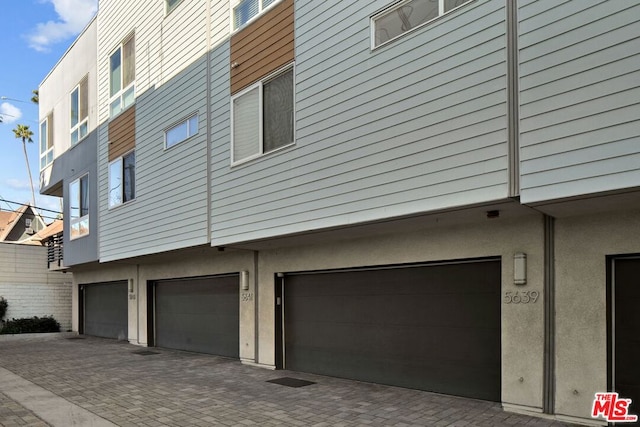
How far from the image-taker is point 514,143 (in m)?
5.22

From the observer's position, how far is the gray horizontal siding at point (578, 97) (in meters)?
4.43

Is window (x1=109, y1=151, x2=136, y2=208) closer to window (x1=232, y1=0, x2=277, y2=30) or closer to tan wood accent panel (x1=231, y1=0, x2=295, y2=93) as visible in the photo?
tan wood accent panel (x1=231, y1=0, x2=295, y2=93)

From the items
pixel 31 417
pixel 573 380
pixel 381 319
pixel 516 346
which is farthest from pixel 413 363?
pixel 31 417

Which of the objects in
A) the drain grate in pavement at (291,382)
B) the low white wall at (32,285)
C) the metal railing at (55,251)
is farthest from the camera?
the low white wall at (32,285)

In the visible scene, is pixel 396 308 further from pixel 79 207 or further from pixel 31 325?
pixel 31 325

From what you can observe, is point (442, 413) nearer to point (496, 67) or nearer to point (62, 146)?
point (496, 67)

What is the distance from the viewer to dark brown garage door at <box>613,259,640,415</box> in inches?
205

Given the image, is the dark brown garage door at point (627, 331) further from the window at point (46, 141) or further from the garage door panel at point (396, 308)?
the window at point (46, 141)

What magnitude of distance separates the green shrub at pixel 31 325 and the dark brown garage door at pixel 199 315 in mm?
7698

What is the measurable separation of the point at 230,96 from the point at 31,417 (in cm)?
623

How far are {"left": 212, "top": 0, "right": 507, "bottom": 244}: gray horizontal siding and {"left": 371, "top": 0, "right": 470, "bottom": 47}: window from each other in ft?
0.47

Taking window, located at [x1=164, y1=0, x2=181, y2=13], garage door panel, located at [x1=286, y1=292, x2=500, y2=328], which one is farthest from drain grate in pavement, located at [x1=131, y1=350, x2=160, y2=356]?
window, located at [x1=164, y1=0, x2=181, y2=13]

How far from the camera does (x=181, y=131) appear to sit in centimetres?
1105

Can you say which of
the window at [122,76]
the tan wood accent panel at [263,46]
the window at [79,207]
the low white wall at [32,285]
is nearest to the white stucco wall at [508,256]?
the tan wood accent panel at [263,46]
